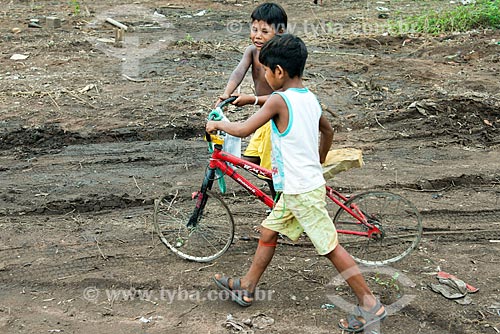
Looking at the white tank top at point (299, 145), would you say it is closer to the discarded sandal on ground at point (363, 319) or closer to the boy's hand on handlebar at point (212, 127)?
the boy's hand on handlebar at point (212, 127)

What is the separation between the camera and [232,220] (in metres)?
4.45

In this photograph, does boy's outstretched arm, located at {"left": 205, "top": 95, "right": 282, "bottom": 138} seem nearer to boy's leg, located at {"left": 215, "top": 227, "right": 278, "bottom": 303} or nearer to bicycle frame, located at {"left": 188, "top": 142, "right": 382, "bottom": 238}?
bicycle frame, located at {"left": 188, "top": 142, "right": 382, "bottom": 238}

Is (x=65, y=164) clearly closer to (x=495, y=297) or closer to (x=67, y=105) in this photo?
(x=67, y=105)

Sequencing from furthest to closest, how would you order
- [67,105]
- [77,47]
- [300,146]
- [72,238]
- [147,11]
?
[147,11] → [77,47] → [67,105] → [72,238] → [300,146]

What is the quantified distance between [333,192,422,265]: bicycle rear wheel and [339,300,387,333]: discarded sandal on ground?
2.33 feet

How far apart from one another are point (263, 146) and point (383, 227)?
111 centimetres

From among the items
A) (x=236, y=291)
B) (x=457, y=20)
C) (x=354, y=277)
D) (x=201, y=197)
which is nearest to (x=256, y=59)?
(x=201, y=197)

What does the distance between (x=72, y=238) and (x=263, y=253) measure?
176 cm

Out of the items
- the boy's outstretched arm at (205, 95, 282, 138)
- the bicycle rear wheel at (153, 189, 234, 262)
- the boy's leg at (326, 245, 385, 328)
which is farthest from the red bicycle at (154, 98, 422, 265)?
the boy's leg at (326, 245, 385, 328)

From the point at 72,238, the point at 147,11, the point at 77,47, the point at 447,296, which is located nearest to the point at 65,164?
the point at 72,238

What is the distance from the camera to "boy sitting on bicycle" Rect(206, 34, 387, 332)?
361 cm

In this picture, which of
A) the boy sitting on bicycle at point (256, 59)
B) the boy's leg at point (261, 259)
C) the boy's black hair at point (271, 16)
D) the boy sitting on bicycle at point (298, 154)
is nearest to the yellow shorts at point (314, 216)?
the boy sitting on bicycle at point (298, 154)

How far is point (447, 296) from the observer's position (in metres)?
4.06

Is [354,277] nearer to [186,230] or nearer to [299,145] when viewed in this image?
[299,145]
